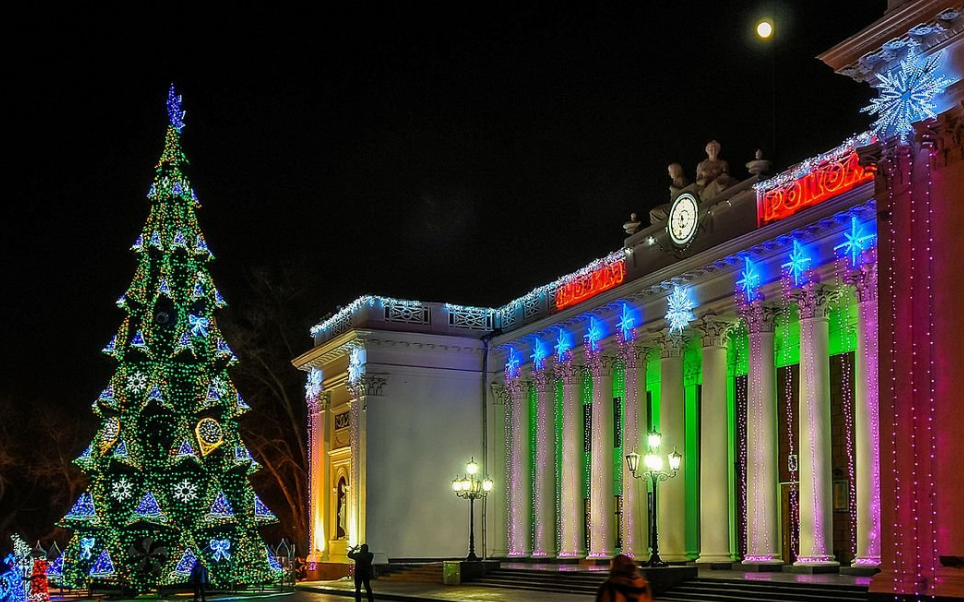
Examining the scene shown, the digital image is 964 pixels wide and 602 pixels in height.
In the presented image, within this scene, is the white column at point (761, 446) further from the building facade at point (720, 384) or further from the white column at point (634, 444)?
the white column at point (634, 444)

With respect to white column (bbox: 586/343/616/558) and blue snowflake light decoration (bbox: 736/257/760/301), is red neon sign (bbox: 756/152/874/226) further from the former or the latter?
white column (bbox: 586/343/616/558)

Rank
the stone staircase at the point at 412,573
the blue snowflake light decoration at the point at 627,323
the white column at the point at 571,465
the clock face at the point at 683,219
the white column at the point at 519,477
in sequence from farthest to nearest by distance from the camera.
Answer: the white column at the point at 519,477
the stone staircase at the point at 412,573
the white column at the point at 571,465
the blue snowflake light decoration at the point at 627,323
the clock face at the point at 683,219

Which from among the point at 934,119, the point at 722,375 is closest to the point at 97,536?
the point at 722,375

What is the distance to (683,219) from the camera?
30078 mm

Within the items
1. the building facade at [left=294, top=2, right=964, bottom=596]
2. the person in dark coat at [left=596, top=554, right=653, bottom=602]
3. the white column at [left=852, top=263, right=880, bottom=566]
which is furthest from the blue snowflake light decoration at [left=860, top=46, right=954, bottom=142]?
the person in dark coat at [left=596, top=554, right=653, bottom=602]

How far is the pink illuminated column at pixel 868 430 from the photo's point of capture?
76.2 ft

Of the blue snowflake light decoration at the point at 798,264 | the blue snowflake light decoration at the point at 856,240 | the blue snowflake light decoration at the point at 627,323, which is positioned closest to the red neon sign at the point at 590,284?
the blue snowflake light decoration at the point at 627,323

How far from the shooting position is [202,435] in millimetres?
32250

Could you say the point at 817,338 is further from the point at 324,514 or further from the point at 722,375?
the point at 324,514

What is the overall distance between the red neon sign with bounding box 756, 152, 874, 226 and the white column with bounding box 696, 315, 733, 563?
3264mm

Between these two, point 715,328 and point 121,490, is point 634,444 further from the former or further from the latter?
point 121,490

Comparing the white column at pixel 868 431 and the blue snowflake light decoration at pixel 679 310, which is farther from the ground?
the blue snowflake light decoration at pixel 679 310

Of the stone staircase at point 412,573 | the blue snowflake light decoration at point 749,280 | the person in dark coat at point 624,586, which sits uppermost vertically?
the blue snowflake light decoration at point 749,280

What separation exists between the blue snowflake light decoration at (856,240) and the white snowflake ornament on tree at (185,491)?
1813 centimetres
